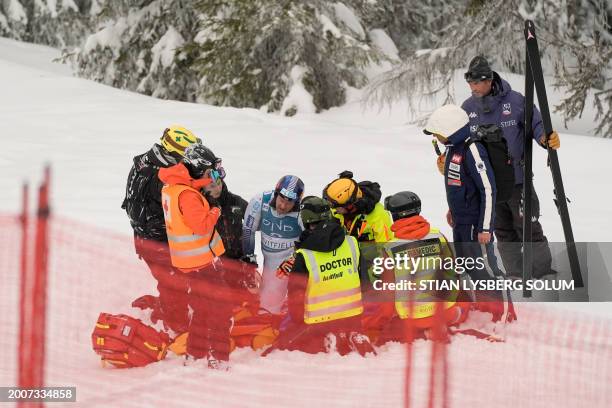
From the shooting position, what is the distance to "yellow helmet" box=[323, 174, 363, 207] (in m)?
5.74

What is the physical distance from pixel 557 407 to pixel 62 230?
14.5 feet

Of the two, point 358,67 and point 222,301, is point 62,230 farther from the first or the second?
point 358,67

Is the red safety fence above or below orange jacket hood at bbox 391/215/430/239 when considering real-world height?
below

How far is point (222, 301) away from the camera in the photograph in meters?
5.15

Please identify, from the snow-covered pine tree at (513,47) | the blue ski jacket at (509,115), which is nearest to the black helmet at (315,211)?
the blue ski jacket at (509,115)

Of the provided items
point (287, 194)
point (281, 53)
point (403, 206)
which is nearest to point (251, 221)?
point (287, 194)

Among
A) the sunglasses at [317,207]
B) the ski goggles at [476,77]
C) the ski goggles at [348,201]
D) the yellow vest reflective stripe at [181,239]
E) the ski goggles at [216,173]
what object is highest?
the ski goggles at [476,77]

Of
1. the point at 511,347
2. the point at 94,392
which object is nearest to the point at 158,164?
the point at 94,392

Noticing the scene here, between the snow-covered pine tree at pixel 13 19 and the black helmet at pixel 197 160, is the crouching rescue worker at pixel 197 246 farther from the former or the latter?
the snow-covered pine tree at pixel 13 19

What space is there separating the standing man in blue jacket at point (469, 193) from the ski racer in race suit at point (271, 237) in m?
1.09

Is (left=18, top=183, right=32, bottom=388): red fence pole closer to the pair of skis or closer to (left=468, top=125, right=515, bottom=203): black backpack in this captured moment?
(left=468, top=125, right=515, bottom=203): black backpack

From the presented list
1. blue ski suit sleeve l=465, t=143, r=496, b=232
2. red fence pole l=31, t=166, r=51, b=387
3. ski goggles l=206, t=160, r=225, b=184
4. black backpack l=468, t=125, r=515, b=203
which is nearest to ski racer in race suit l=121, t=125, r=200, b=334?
ski goggles l=206, t=160, r=225, b=184

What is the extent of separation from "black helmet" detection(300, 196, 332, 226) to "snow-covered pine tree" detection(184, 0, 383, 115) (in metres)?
10.9

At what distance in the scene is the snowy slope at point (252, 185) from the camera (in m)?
4.48
